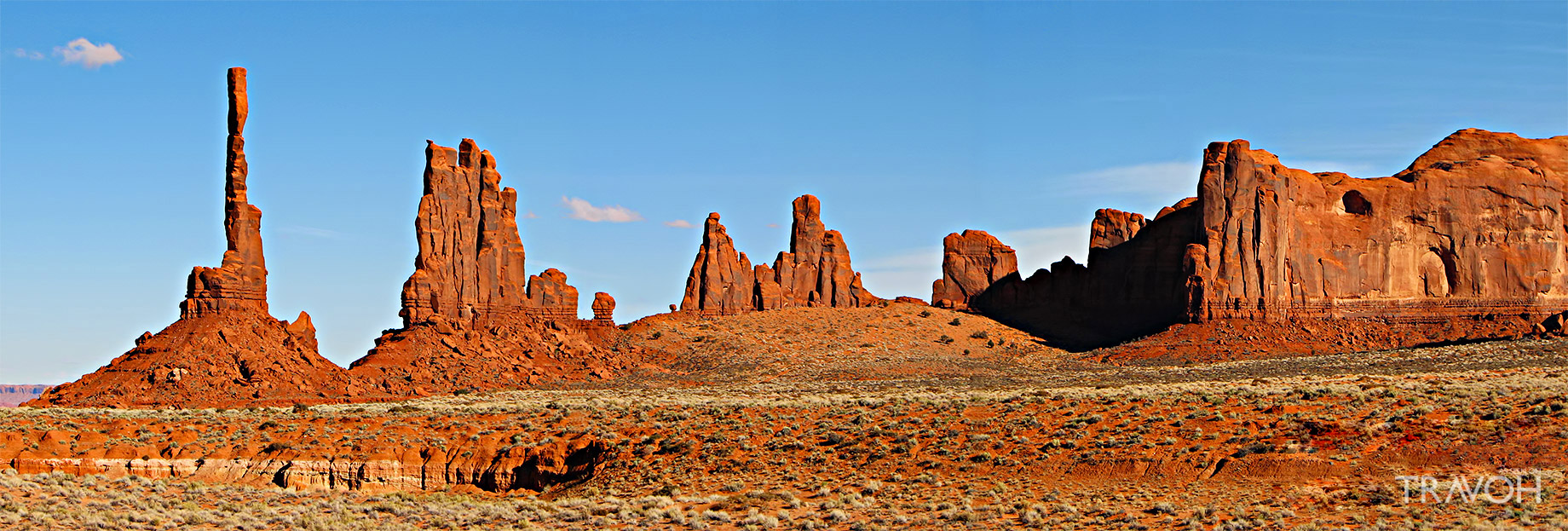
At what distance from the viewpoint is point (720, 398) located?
55.5 m

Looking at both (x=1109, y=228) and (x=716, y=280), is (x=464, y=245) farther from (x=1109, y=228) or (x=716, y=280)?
(x=1109, y=228)

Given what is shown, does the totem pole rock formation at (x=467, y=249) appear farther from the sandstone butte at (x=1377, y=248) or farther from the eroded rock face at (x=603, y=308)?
the sandstone butte at (x=1377, y=248)

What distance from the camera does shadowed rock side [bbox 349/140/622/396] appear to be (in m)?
73.9

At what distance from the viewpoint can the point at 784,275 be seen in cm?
10050

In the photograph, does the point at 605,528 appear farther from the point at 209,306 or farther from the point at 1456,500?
the point at 209,306

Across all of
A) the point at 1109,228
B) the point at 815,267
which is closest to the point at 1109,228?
the point at 1109,228

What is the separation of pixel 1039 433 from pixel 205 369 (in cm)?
3665

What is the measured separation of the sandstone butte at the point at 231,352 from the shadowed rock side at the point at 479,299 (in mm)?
7432

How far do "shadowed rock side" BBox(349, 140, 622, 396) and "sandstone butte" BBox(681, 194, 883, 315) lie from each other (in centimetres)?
1266

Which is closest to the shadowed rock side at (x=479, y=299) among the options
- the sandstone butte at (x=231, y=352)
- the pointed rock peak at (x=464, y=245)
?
the pointed rock peak at (x=464, y=245)

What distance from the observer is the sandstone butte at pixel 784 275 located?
96.4 m

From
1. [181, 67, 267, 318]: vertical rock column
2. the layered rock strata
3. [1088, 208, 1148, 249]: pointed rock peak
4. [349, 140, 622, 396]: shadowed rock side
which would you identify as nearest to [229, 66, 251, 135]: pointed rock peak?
[181, 67, 267, 318]: vertical rock column

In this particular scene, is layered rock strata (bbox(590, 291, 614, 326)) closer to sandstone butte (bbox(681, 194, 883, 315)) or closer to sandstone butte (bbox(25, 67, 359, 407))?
sandstone butte (bbox(681, 194, 883, 315))

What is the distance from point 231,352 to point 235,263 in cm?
414
